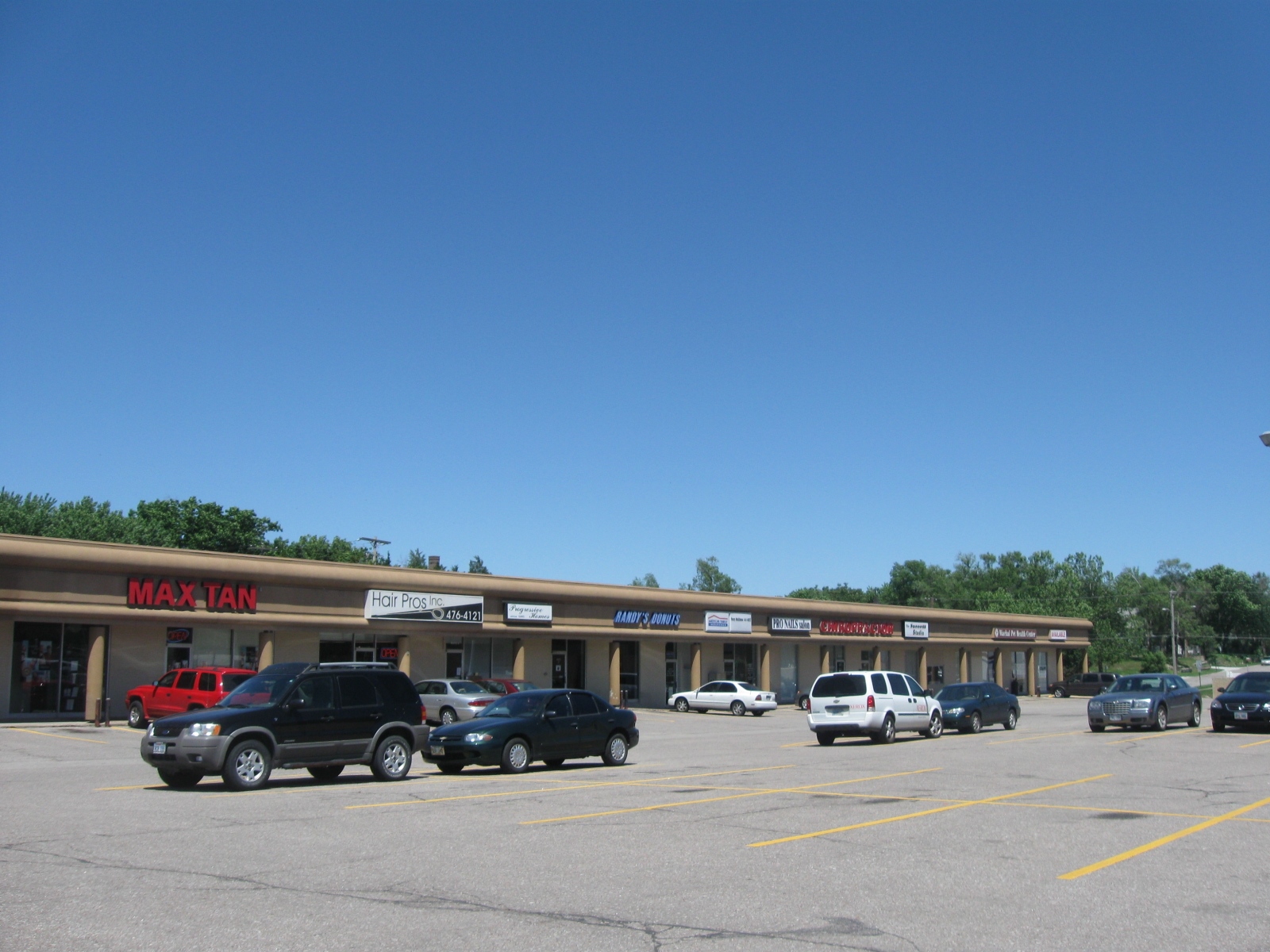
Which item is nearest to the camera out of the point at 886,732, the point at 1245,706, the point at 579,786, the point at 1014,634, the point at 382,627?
the point at 579,786

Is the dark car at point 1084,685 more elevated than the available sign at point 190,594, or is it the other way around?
the available sign at point 190,594

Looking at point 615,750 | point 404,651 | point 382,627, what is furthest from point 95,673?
point 615,750

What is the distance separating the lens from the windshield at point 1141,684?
3158cm

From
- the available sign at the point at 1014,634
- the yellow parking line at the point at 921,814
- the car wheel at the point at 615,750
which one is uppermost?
the available sign at the point at 1014,634

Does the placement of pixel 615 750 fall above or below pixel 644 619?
below

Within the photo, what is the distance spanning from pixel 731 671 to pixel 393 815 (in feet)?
136

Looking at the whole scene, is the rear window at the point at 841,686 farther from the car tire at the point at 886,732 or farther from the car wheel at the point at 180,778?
the car wheel at the point at 180,778

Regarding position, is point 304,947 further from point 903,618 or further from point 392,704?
point 903,618

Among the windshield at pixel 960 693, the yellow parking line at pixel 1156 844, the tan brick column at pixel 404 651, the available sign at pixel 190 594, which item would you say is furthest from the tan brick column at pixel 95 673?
the yellow parking line at pixel 1156 844

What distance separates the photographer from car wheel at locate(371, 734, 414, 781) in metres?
18.0

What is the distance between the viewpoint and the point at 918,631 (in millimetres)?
63156

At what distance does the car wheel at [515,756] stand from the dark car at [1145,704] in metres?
18.3

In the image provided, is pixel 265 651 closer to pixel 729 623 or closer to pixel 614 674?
pixel 614 674

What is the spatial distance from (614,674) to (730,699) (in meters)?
4.94
